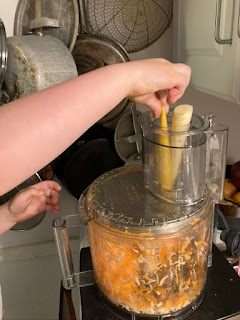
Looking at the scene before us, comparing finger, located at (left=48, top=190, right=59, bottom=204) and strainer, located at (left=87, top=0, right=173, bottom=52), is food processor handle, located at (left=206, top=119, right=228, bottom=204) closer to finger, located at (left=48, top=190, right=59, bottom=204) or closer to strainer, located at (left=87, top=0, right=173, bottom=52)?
finger, located at (left=48, top=190, right=59, bottom=204)

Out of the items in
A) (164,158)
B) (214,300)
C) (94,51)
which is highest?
(94,51)

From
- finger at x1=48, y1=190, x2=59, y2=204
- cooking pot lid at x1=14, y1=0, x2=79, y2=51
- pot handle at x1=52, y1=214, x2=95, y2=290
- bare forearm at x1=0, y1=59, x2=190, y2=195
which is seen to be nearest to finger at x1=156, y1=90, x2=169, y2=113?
bare forearm at x1=0, y1=59, x2=190, y2=195

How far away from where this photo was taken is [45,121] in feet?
1.10

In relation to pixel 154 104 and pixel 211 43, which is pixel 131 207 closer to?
pixel 154 104

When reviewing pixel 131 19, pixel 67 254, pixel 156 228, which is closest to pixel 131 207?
pixel 156 228

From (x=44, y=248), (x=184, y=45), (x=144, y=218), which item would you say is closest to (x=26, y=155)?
(x=144, y=218)

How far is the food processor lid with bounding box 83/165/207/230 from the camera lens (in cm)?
46

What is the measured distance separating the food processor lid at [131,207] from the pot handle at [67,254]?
0.05 m

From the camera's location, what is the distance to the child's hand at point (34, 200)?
692 mm

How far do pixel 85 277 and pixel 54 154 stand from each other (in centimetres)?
32

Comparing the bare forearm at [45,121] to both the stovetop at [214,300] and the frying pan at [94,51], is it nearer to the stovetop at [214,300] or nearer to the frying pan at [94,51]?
→ the stovetop at [214,300]

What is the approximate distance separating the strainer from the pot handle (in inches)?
25.2

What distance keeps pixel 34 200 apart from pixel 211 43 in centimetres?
54

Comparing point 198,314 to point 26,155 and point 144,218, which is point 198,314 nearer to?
point 144,218
